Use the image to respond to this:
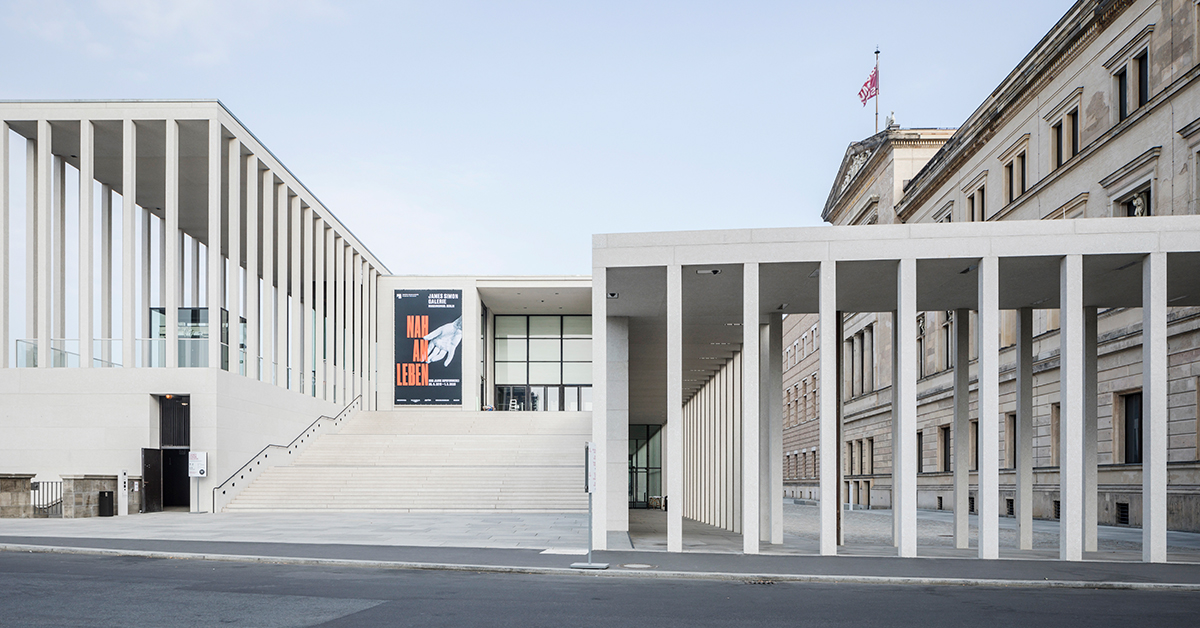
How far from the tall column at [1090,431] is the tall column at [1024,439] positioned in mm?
980

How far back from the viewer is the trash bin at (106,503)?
28.9 meters

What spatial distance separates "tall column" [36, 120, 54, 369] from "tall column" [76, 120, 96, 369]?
3.85 ft

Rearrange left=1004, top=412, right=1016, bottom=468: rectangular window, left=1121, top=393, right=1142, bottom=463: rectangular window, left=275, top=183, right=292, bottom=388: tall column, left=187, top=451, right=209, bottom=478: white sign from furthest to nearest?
1. left=275, top=183, right=292, bottom=388: tall column
2. left=1004, top=412, right=1016, bottom=468: rectangular window
3. left=1121, top=393, right=1142, bottom=463: rectangular window
4. left=187, top=451, right=209, bottom=478: white sign

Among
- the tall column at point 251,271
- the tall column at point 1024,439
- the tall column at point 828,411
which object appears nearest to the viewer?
the tall column at point 828,411

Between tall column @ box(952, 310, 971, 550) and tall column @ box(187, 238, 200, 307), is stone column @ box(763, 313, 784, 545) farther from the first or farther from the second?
tall column @ box(187, 238, 200, 307)

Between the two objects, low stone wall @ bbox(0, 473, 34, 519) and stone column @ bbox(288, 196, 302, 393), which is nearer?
low stone wall @ bbox(0, 473, 34, 519)

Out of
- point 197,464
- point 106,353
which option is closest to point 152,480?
point 197,464

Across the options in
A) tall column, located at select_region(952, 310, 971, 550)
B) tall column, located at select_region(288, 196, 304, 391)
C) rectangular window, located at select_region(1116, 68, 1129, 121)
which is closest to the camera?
tall column, located at select_region(952, 310, 971, 550)

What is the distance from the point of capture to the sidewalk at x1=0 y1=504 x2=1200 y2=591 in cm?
1462

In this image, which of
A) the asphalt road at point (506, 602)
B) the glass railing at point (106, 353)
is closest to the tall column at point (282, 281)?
the glass railing at point (106, 353)

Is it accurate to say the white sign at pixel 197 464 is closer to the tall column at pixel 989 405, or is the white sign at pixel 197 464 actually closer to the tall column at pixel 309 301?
the tall column at pixel 309 301

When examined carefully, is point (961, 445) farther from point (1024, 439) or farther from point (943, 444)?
point (943, 444)

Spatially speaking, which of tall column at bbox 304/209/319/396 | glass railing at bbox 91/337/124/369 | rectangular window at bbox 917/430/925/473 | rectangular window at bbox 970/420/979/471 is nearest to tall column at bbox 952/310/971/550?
glass railing at bbox 91/337/124/369

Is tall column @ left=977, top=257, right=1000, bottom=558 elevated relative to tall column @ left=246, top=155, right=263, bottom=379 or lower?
lower
